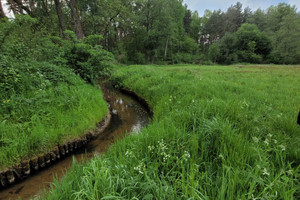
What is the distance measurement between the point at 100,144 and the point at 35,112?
1.81 meters

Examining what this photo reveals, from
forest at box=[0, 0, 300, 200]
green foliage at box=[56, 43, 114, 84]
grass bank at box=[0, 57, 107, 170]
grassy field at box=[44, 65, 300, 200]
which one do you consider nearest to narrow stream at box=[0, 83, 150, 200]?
forest at box=[0, 0, 300, 200]

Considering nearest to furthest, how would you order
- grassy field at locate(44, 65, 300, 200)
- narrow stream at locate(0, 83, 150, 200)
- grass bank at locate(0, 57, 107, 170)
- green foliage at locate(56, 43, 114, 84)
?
grassy field at locate(44, 65, 300, 200) < narrow stream at locate(0, 83, 150, 200) < grass bank at locate(0, 57, 107, 170) < green foliage at locate(56, 43, 114, 84)

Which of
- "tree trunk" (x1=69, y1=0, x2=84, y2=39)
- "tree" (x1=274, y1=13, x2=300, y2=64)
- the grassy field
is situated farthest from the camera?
"tree" (x1=274, y1=13, x2=300, y2=64)

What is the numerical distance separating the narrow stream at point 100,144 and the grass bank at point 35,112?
442mm

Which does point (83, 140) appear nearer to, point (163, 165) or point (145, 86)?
point (163, 165)

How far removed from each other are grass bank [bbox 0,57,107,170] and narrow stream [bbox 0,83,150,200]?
0.44 metres

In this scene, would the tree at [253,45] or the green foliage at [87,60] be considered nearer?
the green foliage at [87,60]

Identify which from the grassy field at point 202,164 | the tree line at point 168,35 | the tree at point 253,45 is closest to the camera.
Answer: the grassy field at point 202,164

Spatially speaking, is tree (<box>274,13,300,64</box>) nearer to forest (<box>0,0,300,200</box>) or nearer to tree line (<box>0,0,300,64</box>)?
tree line (<box>0,0,300,64</box>)

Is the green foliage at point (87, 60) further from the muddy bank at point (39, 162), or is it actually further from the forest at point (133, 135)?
the muddy bank at point (39, 162)

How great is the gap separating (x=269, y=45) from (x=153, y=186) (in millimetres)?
49027

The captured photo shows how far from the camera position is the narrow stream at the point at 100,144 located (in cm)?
233

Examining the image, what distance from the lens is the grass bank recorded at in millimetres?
2635

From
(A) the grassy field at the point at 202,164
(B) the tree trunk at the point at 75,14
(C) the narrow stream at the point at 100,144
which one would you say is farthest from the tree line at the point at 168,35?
(A) the grassy field at the point at 202,164
